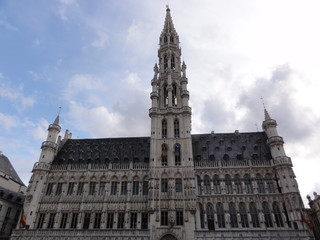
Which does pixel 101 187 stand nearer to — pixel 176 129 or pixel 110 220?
pixel 110 220

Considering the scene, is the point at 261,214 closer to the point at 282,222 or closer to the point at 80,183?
the point at 282,222

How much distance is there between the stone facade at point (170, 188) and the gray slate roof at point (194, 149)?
22cm

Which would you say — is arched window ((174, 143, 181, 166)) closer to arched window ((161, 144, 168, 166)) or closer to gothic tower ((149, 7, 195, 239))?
gothic tower ((149, 7, 195, 239))

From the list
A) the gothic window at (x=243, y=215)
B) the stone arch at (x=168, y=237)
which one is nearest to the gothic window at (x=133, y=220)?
the stone arch at (x=168, y=237)

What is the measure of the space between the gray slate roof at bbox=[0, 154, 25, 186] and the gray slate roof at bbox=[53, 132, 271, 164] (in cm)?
1798

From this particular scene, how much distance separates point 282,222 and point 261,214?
3757mm

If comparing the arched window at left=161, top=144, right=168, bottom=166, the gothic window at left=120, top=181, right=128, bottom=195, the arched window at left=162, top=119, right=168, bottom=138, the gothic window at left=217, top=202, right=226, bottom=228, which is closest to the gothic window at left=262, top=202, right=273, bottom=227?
the gothic window at left=217, top=202, right=226, bottom=228

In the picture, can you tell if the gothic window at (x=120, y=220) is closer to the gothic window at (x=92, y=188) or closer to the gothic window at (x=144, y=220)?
the gothic window at (x=144, y=220)

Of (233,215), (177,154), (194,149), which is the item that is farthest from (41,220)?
(233,215)

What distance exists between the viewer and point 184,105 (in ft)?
175

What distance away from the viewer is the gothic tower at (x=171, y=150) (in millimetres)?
41281

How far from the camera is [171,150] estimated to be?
48.4 metres

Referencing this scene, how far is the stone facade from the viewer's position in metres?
40.8

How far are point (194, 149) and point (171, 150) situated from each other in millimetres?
6724
